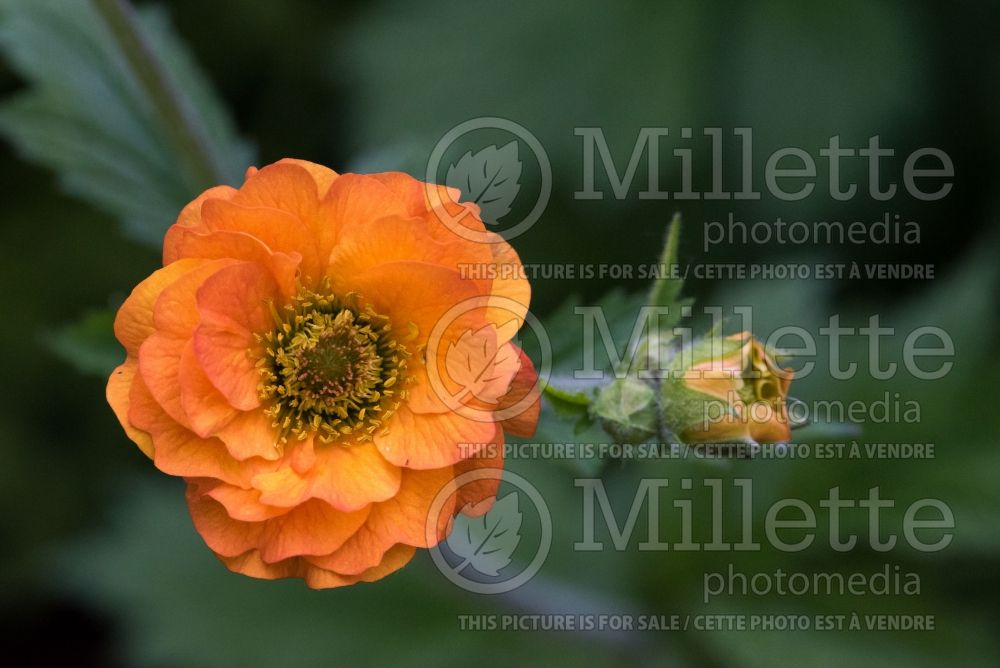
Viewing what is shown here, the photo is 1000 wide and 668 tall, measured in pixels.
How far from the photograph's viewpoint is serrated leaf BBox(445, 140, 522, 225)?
104 inches

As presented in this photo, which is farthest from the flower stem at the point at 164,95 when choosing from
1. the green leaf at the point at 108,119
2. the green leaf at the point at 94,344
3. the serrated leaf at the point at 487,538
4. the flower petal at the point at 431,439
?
the serrated leaf at the point at 487,538

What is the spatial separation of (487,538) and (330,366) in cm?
104

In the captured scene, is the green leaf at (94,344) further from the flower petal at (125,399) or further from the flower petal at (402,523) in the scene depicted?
the flower petal at (402,523)

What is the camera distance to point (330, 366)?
2205mm

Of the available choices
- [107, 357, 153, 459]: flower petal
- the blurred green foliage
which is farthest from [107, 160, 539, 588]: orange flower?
the blurred green foliage

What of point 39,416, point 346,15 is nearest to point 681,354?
point 346,15

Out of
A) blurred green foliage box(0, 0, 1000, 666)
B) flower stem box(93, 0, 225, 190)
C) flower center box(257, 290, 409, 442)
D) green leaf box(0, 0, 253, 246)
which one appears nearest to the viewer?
flower center box(257, 290, 409, 442)

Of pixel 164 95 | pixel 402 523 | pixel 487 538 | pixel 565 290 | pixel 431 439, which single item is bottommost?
pixel 487 538

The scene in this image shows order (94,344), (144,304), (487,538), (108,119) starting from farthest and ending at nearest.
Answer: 1. (487,538)
2. (108,119)
3. (94,344)
4. (144,304)

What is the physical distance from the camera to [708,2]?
4.18 meters

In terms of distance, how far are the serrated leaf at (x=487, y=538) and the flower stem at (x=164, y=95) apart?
118 centimetres

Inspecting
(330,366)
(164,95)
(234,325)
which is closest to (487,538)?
(330,366)

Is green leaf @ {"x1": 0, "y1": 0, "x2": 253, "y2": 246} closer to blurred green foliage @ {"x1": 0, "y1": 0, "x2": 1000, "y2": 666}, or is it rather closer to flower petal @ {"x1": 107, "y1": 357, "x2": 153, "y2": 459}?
flower petal @ {"x1": 107, "y1": 357, "x2": 153, "y2": 459}

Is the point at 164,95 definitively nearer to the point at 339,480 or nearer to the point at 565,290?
the point at 339,480
